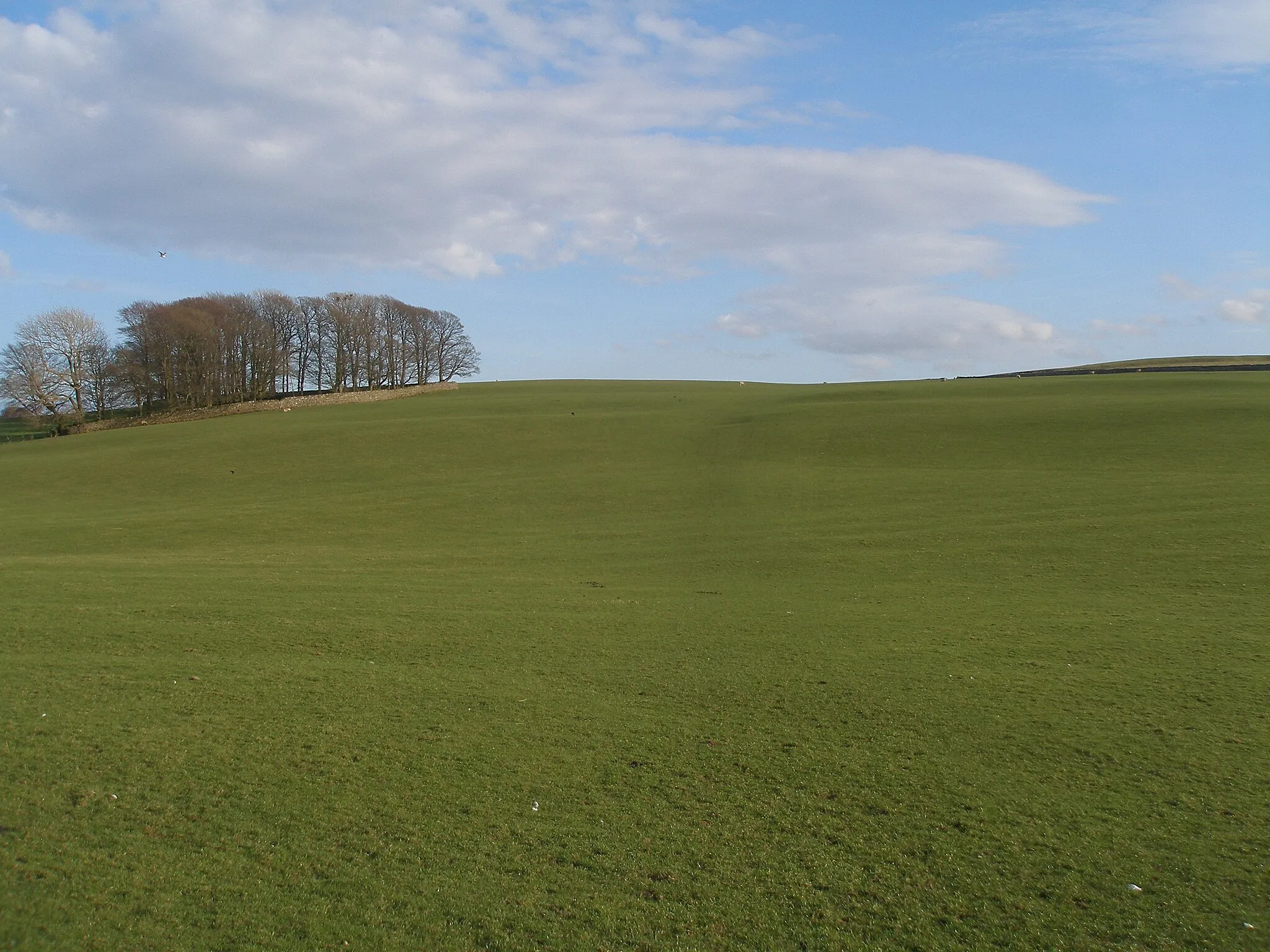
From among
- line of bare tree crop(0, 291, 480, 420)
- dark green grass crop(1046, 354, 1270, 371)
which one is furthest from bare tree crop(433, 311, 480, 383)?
dark green grass crop(1046, 354, 1270, 371)

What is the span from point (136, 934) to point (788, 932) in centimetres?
386

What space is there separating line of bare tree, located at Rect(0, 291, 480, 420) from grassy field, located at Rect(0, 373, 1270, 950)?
44154mm

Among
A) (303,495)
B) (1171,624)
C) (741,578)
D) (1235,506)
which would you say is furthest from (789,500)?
(303,495)

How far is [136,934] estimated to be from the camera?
4.90m

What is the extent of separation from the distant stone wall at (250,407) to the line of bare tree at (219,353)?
217 centimetres

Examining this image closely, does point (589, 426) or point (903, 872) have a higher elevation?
point (589, 426)

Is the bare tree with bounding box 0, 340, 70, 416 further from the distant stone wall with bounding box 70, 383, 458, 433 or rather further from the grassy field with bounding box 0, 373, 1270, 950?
the grassy field with bounding box 0, 373, 1270, 950

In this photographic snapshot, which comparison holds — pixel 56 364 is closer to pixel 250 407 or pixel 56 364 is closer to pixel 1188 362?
pixel 250 407

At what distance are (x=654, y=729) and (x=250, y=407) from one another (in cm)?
6247

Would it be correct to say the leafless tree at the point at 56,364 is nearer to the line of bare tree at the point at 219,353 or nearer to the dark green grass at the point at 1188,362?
→ the line of bare tree at the point at 219,353

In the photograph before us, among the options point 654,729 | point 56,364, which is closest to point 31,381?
point 56,364

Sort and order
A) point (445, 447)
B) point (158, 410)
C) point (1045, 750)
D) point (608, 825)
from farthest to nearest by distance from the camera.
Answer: point (158, 410) < point (445, 447) < point (1045, 750) < point (608, 825)

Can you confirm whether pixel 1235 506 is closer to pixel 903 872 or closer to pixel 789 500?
pixel 789 500

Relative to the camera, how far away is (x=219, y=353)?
2569 inches
